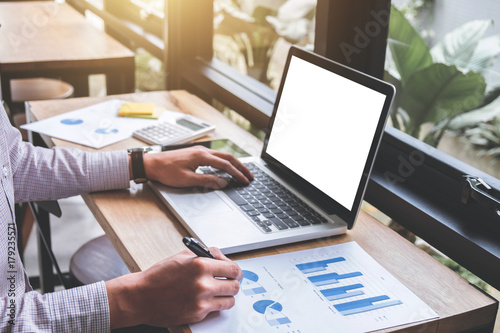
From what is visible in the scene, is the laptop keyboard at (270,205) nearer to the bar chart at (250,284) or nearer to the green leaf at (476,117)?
the bar chart at (250,284)

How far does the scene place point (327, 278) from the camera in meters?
0.97

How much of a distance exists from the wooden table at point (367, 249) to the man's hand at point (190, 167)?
0.06m

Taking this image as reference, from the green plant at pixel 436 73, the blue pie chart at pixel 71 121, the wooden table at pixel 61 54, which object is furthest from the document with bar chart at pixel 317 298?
the wooden table at pixel 61 54

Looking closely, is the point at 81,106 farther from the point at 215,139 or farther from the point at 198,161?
the point at 198,161

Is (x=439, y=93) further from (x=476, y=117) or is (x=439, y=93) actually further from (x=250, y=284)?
(x=250, y=284)

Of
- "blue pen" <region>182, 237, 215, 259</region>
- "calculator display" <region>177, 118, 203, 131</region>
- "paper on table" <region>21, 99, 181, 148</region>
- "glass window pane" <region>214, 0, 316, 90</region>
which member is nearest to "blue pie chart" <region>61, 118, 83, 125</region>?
"paper on table" <region>21, 99, 181, 148</region>

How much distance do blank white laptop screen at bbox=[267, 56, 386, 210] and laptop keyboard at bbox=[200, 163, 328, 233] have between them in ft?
0.19

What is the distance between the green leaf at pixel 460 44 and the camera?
1392 mm

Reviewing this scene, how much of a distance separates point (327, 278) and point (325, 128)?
1.20 feet

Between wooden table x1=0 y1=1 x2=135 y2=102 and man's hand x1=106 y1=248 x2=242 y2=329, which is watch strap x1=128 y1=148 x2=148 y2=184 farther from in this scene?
wooden table x1=0 y1=1 x2=135 y2=102

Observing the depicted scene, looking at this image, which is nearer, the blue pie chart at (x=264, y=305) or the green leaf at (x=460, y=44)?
the blue pie chart at (x=264, y=305)

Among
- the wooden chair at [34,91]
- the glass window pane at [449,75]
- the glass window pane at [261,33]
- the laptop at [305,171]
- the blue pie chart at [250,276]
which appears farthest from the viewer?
the wooden chair at [34,91]

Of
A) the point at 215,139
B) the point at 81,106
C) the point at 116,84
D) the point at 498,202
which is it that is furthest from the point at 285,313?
the point at 116,84

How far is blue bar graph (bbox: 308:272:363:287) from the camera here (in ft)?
3.13
